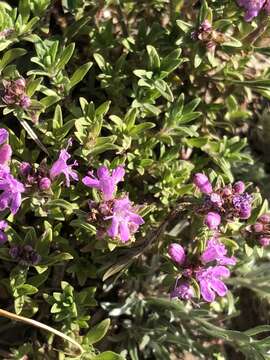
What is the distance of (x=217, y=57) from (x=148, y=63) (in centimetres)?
79

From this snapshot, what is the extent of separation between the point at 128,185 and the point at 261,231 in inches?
34.4

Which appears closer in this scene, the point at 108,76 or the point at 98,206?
the point at 98,206

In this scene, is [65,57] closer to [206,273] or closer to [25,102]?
[25,102]

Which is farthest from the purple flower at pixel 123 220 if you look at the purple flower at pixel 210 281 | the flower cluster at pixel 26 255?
the flower cluster at pixel 26 255

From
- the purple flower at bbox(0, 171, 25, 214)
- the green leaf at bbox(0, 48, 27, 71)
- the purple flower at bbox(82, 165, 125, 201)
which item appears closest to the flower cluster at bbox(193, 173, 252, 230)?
the purple flower at bbox(82, 165, 125, 201)

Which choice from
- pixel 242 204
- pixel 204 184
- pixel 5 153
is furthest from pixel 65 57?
pixel 242 204

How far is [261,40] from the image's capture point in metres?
3.87

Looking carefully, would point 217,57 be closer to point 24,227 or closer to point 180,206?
point 180,206

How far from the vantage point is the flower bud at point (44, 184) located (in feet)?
9.57

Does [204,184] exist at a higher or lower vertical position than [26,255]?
higher

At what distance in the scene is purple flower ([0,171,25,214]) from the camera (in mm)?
2820

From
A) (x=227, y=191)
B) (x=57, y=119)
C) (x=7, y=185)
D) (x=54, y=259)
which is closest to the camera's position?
(x=7, y=185)

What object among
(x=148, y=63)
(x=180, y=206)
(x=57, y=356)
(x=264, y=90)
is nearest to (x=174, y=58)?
(x=148, y=63)

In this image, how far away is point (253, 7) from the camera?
331 centimetres
